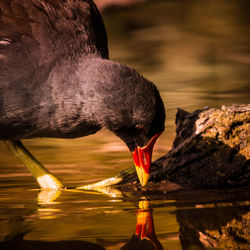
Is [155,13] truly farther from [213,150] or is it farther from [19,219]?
[19,219]

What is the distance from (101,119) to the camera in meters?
3.69

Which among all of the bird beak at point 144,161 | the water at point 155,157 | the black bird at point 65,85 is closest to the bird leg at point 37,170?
the water at point 155,157

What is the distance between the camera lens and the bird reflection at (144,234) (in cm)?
220

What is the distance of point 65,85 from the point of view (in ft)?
12.2

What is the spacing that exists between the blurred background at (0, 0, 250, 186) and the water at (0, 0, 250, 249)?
14 mm

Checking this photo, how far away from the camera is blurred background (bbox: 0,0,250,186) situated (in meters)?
5.21

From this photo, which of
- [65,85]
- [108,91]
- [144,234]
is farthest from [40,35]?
[144,234]

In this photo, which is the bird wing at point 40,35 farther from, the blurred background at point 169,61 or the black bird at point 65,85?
the blurred background at point 169,61

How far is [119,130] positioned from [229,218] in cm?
131

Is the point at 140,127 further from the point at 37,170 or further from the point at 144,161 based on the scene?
the point at 37,170

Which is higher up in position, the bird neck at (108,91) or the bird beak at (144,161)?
the bird neck at (108,91)

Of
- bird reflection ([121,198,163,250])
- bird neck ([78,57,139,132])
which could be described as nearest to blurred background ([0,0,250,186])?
bird neck ([78,57,139,132])

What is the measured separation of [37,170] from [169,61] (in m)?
5.01

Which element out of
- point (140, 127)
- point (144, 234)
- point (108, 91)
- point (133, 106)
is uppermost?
point (108, 91)
